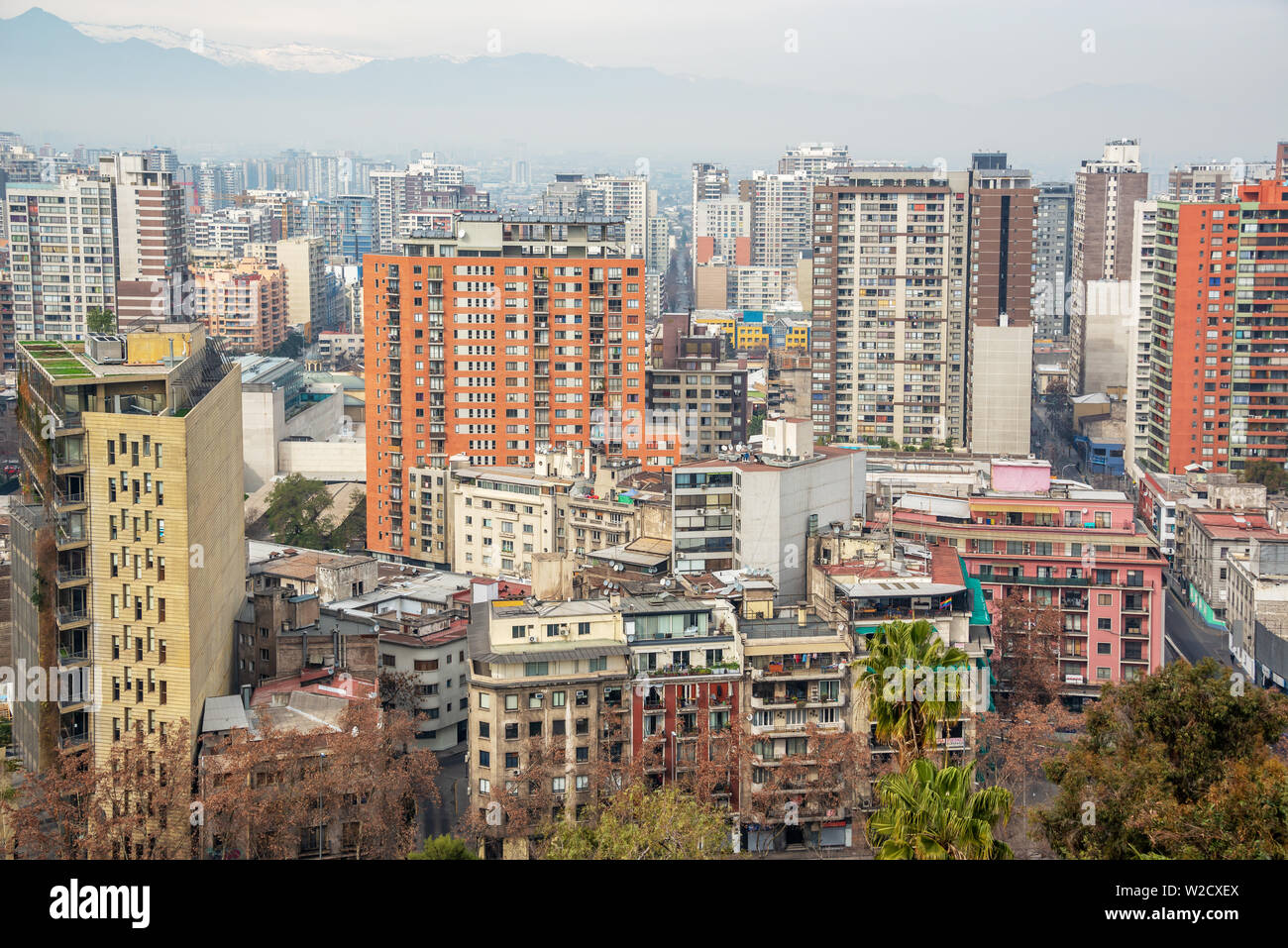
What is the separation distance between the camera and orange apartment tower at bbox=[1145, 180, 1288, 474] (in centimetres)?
2642

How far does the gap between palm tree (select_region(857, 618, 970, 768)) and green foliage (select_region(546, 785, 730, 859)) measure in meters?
1.49

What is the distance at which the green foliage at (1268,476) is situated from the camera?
84.7ft

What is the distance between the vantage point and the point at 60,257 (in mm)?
35594

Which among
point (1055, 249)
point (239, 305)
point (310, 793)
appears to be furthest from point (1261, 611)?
point (1055, 249)

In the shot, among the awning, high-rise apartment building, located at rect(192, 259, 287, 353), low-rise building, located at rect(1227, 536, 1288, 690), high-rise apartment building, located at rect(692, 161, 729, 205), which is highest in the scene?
high-rise apartment building, located at rect(692, 161, 729, 205)

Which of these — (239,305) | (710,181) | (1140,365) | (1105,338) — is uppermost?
(710,181)

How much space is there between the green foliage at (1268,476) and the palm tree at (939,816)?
20.8m

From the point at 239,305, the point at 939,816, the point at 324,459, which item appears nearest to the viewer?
the point at 939,816

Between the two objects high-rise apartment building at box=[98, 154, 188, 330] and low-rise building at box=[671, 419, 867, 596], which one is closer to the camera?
low-rise building at box=[671, 419, 867, 596]

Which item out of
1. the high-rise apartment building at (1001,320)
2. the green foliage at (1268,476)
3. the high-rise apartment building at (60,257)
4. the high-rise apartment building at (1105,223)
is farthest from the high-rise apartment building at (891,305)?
the high-rise apartment building at (60,257)

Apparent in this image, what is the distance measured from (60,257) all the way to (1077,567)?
26603 millimetres

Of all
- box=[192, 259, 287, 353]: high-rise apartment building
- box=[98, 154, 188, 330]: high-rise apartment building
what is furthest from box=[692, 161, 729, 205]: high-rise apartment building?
box=[98, 154, 188, 330]: high-rise apartment building

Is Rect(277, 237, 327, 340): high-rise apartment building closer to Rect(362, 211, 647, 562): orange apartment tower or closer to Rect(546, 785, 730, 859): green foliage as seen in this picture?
Rect(362, 211, 647, 562): orange apartment tower

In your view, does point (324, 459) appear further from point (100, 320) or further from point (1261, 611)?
point (1261, 611)
